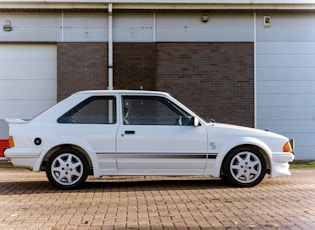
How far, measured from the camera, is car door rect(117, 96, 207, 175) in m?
8.71

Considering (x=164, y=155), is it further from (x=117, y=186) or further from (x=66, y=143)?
(x=66, y=143)

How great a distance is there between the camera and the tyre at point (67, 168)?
869cm

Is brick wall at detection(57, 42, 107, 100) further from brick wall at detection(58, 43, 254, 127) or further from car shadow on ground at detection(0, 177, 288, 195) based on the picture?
car shadow on ground at detection(0, 177, 288, 195)

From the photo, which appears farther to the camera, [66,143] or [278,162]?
[278,162]

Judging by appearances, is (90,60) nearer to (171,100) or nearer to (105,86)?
(105,86)

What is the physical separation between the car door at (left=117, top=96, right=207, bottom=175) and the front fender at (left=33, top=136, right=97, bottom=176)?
45 cm

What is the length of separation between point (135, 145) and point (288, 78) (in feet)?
24.8

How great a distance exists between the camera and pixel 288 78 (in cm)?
1484

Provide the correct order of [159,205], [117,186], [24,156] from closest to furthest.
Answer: [159,205], [24,156], [117,186]

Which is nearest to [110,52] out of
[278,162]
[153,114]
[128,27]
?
[128,27]

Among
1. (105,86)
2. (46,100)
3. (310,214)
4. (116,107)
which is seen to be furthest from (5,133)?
(310,214)

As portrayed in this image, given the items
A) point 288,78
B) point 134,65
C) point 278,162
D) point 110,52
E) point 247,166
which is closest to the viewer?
point 247,166

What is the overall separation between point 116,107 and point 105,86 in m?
5.64

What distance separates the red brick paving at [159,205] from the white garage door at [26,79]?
15.3ft
